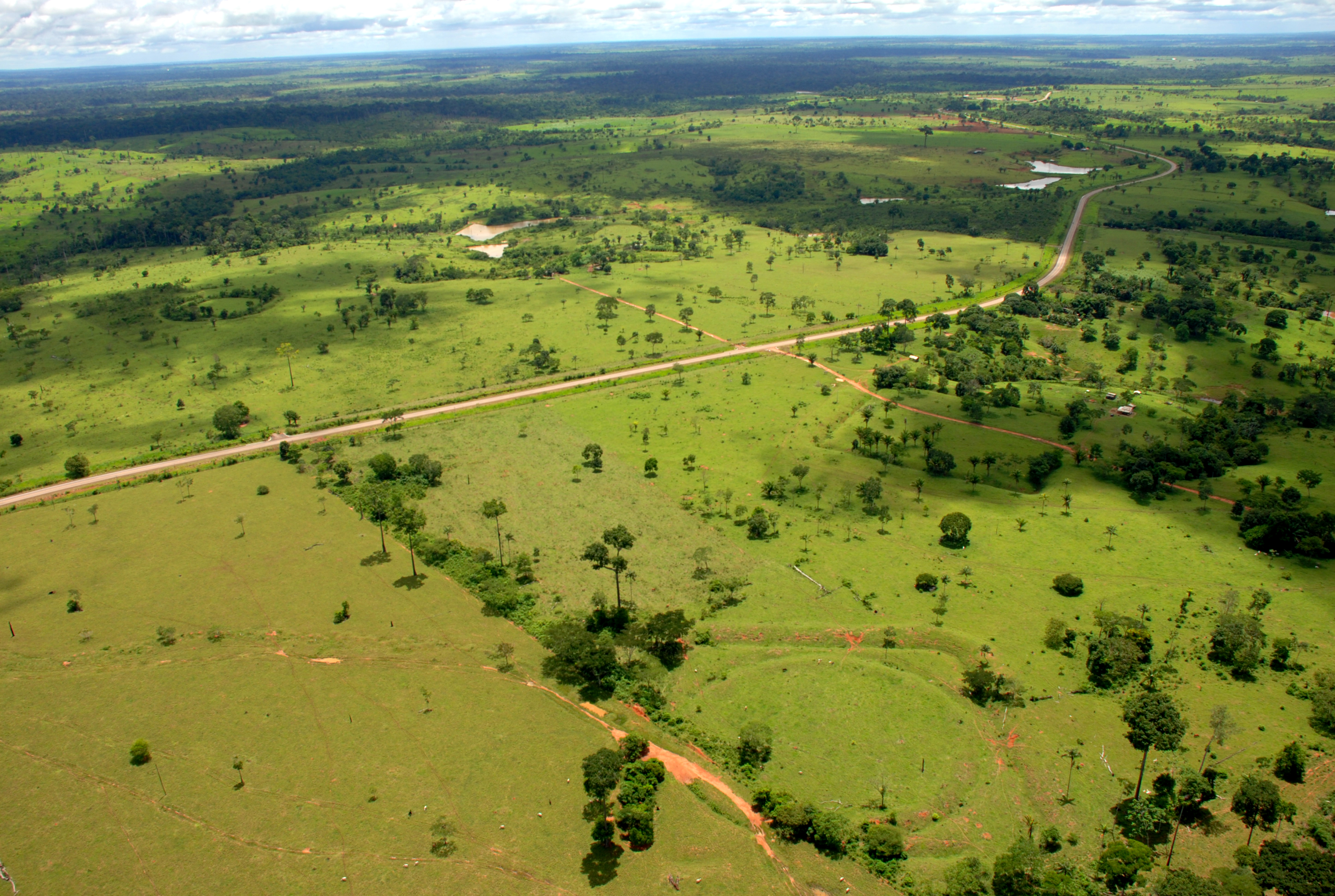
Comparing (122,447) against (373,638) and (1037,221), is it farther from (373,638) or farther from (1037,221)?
(1037,221)

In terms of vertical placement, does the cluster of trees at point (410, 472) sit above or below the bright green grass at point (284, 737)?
above

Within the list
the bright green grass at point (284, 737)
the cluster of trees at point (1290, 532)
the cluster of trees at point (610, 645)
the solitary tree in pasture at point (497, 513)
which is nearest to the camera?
the bright green grass at point (284, 737)

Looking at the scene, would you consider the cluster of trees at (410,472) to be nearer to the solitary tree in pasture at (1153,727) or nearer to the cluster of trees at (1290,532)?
the solitary tree in pasture at (1153,727)

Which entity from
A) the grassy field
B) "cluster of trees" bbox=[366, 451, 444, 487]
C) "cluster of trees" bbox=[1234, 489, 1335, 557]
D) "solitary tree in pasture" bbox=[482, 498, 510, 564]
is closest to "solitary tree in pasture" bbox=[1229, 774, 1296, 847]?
the grassy field

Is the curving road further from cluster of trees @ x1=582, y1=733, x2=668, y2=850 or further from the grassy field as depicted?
cluster of trees @ x1=582, y1=733, x2=668, y2=850

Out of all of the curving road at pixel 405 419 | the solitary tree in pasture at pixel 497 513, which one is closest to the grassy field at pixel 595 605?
the solitary tree in pasture at pixel 497 513

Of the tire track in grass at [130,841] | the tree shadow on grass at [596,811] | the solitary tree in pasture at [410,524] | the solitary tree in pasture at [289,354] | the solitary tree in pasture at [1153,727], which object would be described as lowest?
the tire track in grass at [130,841]

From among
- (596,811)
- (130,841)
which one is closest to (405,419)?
(130,841)

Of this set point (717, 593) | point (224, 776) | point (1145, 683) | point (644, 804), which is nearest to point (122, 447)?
point (224, 776)
